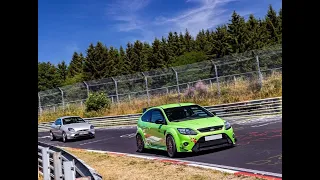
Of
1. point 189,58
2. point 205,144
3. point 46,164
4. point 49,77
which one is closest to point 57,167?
point 46,164

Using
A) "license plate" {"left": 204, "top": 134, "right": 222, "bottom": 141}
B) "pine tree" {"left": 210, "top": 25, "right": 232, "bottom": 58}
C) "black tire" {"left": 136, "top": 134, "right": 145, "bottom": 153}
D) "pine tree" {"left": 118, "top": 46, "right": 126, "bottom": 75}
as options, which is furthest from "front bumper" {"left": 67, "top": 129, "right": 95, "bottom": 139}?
"license plate" {"left": 204, "top": 134, "right": 222, "bottom": 141}

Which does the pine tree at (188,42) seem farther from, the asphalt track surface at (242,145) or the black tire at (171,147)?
the black tire at (171,147)

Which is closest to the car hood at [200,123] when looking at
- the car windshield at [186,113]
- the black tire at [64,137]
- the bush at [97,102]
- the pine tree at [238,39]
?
the car windshield at [186,113]

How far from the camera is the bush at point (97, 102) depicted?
8542 millimetres

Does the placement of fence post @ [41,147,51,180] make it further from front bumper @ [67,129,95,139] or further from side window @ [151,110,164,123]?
front bumper @ [67,129,95,139]

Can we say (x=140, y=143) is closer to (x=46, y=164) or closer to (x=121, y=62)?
(x=46, y=164)

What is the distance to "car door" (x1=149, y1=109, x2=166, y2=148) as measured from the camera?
6.43 metres

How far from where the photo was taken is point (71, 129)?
1028 cm

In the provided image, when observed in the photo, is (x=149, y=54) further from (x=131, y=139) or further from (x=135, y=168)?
(x=135, y=168)

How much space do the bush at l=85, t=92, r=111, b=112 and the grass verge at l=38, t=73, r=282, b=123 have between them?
0.52 ft

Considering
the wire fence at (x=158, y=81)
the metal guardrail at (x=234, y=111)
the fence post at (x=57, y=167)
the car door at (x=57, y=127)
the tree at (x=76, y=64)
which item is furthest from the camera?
the car door at (x=57, y=127)

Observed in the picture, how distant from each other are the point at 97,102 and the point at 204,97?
2.83 meters
